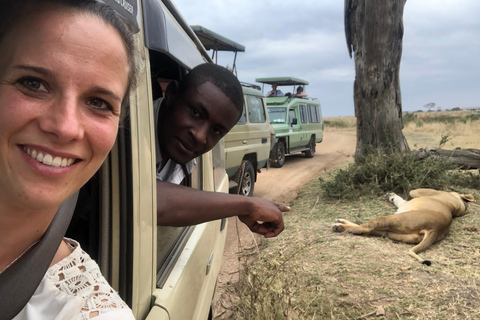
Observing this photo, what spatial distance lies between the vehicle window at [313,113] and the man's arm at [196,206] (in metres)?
12.6

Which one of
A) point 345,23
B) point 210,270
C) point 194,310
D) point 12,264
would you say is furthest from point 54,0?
point 345,23

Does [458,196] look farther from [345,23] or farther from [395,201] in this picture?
[345,23]

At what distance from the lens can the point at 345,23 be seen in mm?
7398

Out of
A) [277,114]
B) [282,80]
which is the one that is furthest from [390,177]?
[282,80]

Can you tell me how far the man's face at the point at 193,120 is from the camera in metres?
1.92

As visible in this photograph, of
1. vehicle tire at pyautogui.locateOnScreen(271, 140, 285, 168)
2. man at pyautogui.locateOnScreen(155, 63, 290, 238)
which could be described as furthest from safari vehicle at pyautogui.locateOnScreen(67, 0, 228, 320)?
vehicle tire at pyautogui.locateOnScreen(271, 140, 285, 168)

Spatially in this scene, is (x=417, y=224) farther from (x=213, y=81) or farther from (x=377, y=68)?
(x=377, y=68)

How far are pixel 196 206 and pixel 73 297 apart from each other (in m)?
0.80

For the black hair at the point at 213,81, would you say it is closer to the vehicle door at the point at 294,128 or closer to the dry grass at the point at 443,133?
the dry grass at the point at 443,133

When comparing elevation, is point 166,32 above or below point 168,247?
above

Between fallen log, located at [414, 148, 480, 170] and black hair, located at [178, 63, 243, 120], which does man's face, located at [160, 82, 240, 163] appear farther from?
fallen log, located at [414, 148, 480, 170]

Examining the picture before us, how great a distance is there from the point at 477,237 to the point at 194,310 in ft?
13.6

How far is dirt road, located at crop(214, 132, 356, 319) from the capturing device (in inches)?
143

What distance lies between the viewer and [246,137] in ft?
21.6
